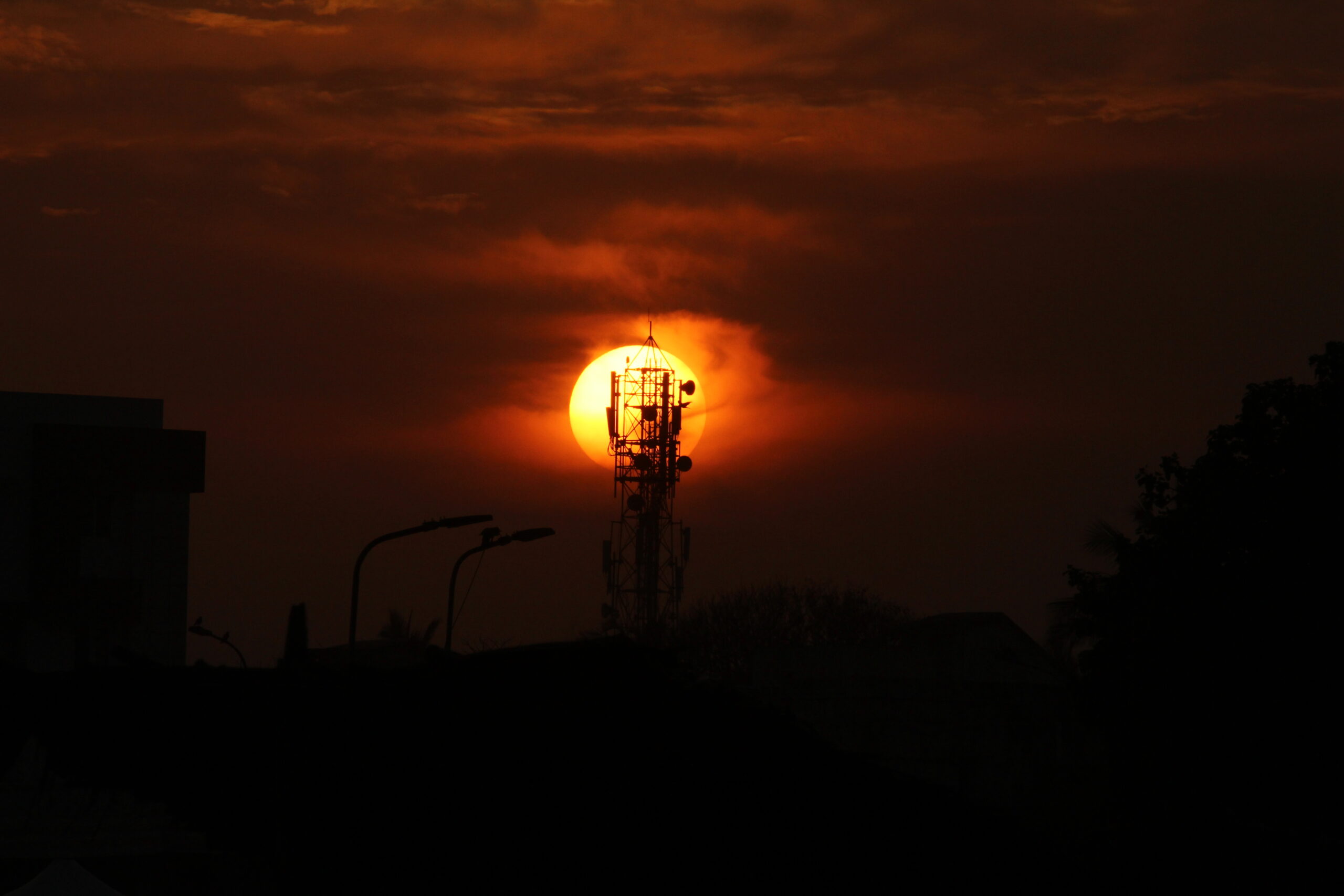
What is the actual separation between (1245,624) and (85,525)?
116 ft

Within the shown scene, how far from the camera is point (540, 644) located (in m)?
5.69

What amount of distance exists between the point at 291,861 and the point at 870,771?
7.03 feet

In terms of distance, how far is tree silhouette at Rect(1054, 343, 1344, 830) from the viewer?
2573 cm

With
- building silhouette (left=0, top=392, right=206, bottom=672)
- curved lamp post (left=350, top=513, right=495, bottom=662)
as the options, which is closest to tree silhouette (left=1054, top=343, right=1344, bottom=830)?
curved lamp post (left=350, top=513, right=495, bottom=662)

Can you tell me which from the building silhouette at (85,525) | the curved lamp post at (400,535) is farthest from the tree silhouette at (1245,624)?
the building silhouette at (85,525)

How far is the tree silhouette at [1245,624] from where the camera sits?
84.4 feet

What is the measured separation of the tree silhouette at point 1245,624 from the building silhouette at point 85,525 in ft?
97.6

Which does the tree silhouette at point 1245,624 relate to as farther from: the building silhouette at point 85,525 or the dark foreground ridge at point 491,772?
the building silhouette at point 85,525

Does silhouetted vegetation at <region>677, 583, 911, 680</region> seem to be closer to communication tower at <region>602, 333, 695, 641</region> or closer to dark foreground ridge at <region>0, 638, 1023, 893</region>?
communication tower at <region>602, 333, 695, 641</region>

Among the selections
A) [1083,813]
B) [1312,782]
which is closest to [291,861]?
[1312,782]

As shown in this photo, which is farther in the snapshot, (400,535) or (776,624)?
(776,624)

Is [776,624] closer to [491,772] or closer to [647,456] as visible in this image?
[647,456]

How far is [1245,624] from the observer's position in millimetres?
26359

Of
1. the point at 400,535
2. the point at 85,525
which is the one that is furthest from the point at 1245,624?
the point at 85,525
